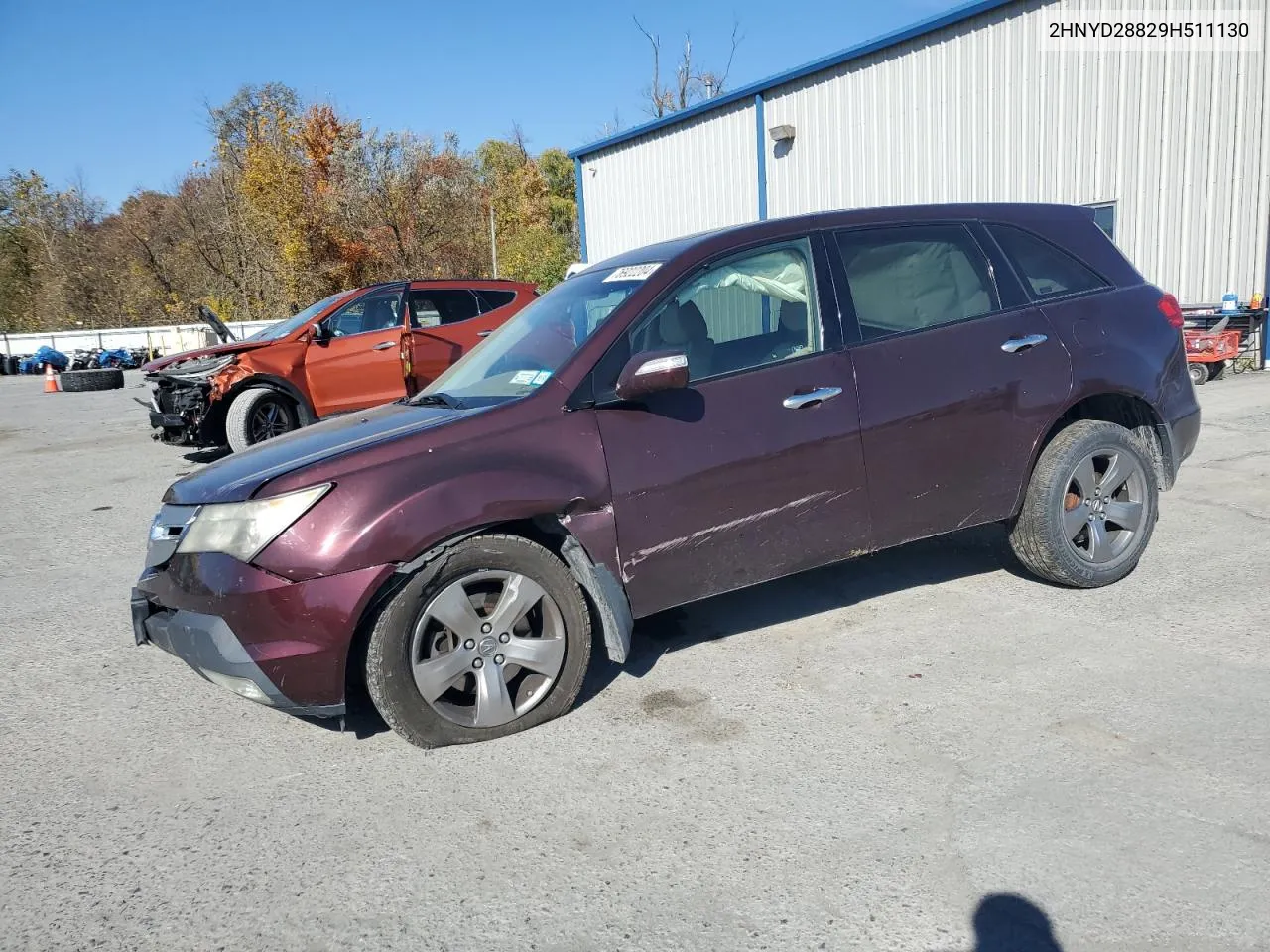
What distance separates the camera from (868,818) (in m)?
2.74

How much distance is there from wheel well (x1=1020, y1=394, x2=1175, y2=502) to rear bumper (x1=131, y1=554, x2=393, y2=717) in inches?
135

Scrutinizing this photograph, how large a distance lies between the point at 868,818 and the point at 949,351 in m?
2.15

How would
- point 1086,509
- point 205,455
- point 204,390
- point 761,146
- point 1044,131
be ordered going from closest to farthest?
point 1086,509
point 204,390
point 205,455
point 1044,131
point 761,146

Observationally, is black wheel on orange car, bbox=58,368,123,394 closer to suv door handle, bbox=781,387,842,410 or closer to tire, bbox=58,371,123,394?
tire, bbox=58,371,123,394

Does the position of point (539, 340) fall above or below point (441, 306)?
below

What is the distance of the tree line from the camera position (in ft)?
132

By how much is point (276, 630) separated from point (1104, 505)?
374cm

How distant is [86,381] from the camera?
2408 cm

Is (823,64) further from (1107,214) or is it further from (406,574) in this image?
(406,574)

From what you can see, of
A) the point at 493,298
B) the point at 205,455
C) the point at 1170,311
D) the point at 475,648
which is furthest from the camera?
the point at 493,298

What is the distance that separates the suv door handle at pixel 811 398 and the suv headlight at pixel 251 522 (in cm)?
179

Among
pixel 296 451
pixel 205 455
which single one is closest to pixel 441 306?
pixel 205 455

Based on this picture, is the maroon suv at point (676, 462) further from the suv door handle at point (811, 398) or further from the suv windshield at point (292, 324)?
the suv windshield at point (292, 324)

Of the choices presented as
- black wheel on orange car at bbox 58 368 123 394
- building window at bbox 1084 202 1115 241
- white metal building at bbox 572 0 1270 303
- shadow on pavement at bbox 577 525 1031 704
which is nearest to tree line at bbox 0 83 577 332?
black wheel on orange car at bbox 58 368 123 394
